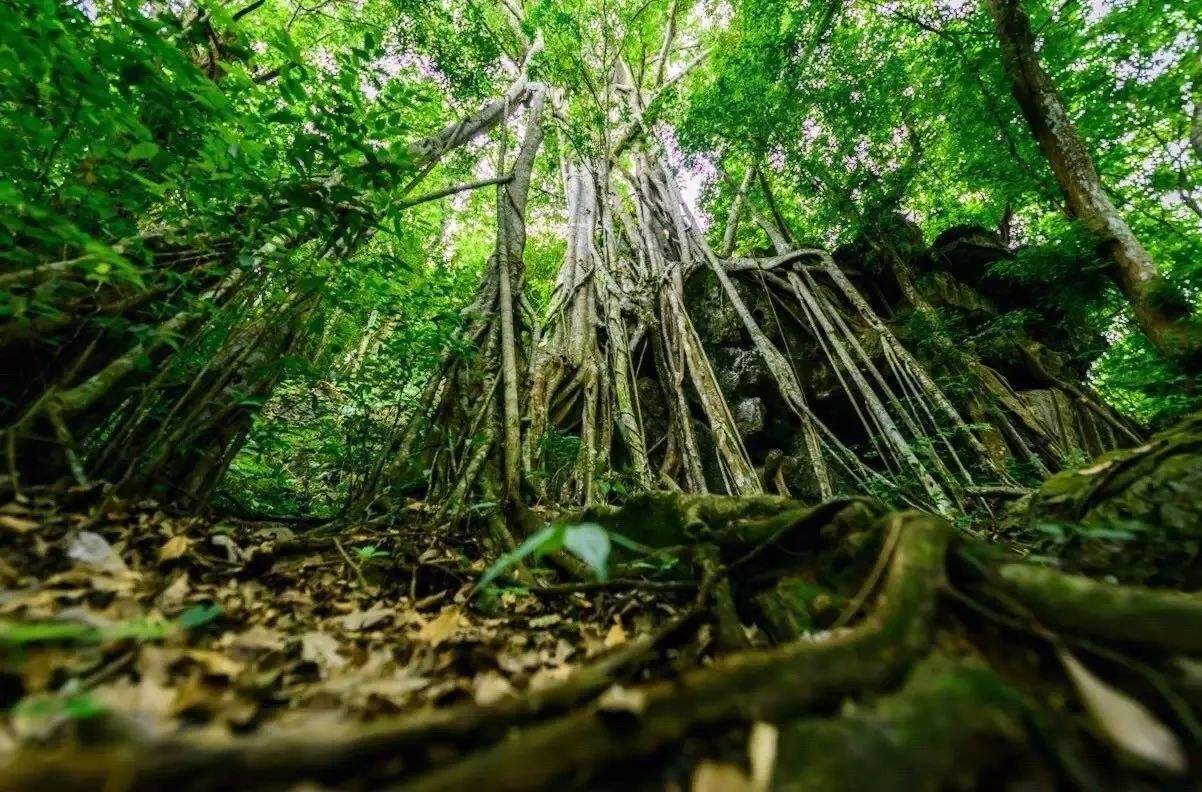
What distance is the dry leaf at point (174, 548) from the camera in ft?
5.28

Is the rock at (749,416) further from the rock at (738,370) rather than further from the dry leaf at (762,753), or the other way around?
the dry leaf at (762,753)

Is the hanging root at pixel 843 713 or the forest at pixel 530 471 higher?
the forest at pixel 530 471

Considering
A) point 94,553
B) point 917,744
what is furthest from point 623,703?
point 94,553

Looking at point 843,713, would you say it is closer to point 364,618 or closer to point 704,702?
point 704,702

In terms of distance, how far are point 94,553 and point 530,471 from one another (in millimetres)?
1814

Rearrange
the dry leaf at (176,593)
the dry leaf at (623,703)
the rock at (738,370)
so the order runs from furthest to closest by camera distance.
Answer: the rock at (738,370), the dry leaf at (176,593), the dry leaf at (623,703)

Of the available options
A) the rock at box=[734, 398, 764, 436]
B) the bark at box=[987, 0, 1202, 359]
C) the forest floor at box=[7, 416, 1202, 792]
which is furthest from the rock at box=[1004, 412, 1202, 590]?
the rock at box=[734, 398, 764, 436]

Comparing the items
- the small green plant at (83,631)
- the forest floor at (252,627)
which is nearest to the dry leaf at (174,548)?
the forest floor at (252,627)

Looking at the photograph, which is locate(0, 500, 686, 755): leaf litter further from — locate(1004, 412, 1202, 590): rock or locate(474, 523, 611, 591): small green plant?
locate(1004, 412, 1202, 590): rock

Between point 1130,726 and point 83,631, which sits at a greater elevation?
point 83,631

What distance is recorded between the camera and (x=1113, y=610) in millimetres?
831

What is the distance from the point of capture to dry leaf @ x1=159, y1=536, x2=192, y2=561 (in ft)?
5.28

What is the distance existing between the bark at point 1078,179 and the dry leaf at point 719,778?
18.2 feet

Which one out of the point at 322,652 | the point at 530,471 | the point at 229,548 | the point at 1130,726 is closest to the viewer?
the point at 1130,726
